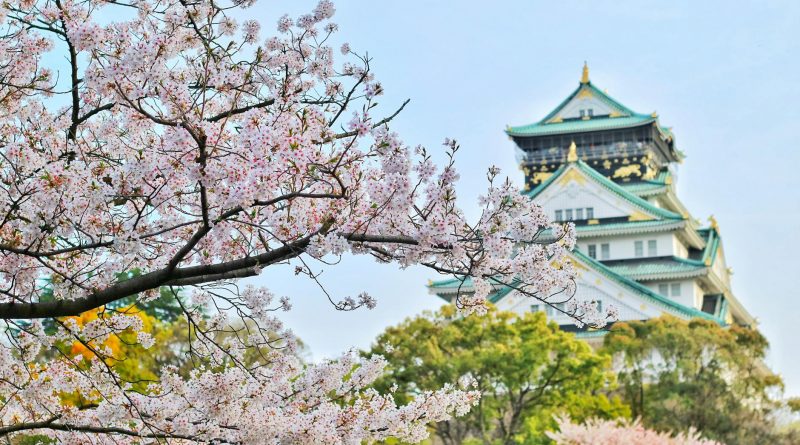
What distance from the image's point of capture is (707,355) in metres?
33.1

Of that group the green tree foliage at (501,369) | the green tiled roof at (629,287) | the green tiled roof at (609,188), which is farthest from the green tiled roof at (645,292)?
the green tree foliage at (501,369)

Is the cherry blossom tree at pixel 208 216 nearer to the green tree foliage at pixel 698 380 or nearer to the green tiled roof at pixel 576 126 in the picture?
the green tree foliage at pixel 698 380

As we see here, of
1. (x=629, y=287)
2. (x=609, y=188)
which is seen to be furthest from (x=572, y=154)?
(x=629, y=287)

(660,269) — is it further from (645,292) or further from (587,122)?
(587,122)

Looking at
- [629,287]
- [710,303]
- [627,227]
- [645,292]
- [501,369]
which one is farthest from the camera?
[710,303]

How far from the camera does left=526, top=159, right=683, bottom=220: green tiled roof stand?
47.2 m

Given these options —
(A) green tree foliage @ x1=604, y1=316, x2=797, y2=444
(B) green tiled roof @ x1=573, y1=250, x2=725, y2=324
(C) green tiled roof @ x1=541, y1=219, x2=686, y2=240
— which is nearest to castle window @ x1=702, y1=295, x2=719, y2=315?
(C) green tiled roof @ x1=541, y1=219, x2=686, y2=240

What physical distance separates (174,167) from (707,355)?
29.3 meters

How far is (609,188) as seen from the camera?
4784 centimetres

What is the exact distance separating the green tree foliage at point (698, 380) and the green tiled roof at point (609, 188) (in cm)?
1217

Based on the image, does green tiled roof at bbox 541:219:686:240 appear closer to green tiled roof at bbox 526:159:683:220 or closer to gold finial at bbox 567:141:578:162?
green tiled roof at bbox 526:159:683:220

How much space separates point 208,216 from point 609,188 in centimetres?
4323

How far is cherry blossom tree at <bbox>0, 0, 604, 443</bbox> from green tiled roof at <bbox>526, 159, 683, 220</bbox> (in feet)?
130

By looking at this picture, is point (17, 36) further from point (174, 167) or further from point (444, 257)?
point (444, 257)
